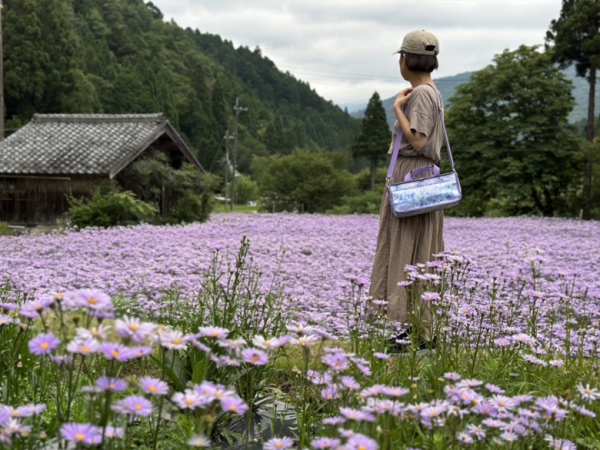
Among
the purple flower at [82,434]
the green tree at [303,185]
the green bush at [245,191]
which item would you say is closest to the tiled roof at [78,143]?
the purple flower at [82,434]

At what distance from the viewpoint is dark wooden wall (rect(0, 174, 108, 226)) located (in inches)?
787

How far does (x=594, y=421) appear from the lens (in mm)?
3031

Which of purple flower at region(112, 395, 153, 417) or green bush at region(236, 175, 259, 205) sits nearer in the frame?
purple flower at region(112, 395, 153, 417)

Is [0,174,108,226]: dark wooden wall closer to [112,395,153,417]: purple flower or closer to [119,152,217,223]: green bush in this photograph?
[119,152,217,223]: green bush

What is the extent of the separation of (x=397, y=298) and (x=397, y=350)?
53 cm

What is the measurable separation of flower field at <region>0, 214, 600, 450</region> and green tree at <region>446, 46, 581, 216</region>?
2152 centimetres

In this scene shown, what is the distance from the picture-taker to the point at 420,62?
4609 millimetres

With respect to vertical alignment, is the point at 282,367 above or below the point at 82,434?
below

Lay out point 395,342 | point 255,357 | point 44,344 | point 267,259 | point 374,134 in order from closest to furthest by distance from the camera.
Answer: point 44,344 → point 255,357 → point 395,342 → point 267,259 → point 374,134

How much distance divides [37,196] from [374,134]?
115 feet

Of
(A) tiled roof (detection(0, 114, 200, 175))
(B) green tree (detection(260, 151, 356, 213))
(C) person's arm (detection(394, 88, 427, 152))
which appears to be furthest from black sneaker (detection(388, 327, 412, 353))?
(B) green tree (detection(260, 151, 356, 213))

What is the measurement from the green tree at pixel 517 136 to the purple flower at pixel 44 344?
28399 mm

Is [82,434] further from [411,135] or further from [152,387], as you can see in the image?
[411,135]

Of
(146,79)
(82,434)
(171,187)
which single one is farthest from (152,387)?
(146,79)
